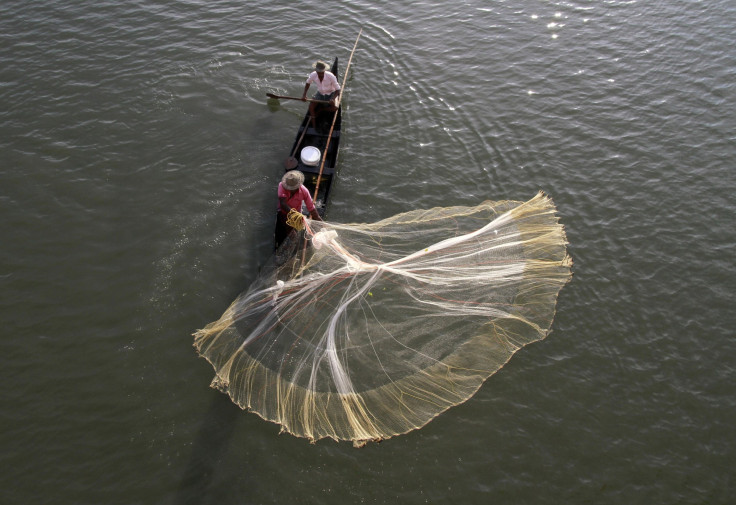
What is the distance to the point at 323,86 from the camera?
1043 centimetres

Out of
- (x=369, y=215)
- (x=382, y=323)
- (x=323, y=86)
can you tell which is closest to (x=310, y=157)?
(x=369, y=215)

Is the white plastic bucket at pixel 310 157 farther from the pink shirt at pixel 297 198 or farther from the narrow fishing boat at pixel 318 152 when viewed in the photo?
the pink shirt at pixel 297 198

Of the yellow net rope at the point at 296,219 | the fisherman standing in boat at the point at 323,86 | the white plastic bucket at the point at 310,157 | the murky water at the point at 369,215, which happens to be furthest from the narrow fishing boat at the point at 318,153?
the yellow net rope at the point at 296,219

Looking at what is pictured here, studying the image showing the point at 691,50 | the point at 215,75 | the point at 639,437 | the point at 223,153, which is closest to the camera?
the point at 639,437

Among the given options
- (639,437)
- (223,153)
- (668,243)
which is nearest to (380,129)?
(223,153)

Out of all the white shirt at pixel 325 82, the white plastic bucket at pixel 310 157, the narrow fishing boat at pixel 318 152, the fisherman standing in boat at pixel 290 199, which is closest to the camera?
the fisherman standing in boat at pixel 290 199

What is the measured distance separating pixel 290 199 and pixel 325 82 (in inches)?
165

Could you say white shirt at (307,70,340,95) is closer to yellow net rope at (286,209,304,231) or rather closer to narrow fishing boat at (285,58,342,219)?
narrow fishing boat at (285,58,342,219)

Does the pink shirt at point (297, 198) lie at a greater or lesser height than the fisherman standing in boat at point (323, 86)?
lesser

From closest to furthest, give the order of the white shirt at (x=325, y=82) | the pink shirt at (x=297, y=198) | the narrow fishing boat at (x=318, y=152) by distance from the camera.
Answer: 1. the pink shirt at (x=297, y=198)
2. the narrow fishing boat at (x=318, y=152)
3. the white shirt at (x=325, y=82)

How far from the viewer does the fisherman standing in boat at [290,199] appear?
711 cm

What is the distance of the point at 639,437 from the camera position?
6.46 metres

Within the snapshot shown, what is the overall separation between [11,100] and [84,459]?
846 cm

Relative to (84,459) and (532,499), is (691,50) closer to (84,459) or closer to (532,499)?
(532,499)
